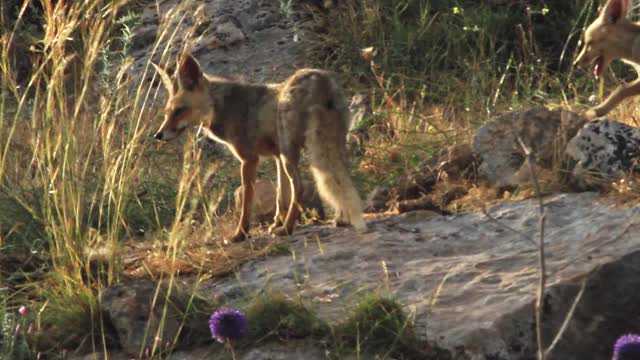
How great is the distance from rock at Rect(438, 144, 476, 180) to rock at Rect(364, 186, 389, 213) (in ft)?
1.15

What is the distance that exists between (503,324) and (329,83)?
6.89 ft

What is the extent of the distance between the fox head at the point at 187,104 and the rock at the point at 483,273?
900 millimetres

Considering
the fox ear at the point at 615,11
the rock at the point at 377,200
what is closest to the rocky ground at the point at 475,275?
the rock at the point at 377,200

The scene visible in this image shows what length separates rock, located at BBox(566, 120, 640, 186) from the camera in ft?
21.0

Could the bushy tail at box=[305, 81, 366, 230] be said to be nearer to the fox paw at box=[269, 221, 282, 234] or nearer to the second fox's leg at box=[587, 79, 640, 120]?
the fox paw at box=[269, 221, 282, 234]

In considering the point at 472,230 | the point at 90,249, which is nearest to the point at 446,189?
the point at 472,230

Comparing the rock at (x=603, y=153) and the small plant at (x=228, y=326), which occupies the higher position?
the small plant at (x=228, y=326)

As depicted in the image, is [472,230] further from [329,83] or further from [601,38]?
[601,38]

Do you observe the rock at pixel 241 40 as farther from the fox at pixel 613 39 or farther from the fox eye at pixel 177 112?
the fox eye at pixel 177 112

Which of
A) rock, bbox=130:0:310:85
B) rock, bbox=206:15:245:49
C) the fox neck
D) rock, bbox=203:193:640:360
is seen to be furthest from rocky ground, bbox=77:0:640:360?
rock, bbox=206:15:245:49

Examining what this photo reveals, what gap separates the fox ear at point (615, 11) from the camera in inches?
332

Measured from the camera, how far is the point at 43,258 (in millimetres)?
5930

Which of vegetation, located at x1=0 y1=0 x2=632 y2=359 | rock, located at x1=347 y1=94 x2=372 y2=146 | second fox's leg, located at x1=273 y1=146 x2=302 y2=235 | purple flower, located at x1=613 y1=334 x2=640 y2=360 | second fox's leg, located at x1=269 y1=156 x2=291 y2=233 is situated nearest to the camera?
purple flower, located at x1=613 y1=334 x2=640 y2=360

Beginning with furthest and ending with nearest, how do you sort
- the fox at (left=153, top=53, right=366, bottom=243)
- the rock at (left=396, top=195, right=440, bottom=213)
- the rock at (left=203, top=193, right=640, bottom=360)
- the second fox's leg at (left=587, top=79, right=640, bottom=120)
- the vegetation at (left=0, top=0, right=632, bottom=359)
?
the second fox's leg at (left=587, top=79, right=640, bottom=120) < the rock at (left=396, top=195, right=440, bottom=213) < the fox at (left=153, top=53, right=366, bottom=243) < the vegetation at (left=0, top=0, right=632, bottom=359) < the rock at (left=203, top=193, right=640, bottom=360)
